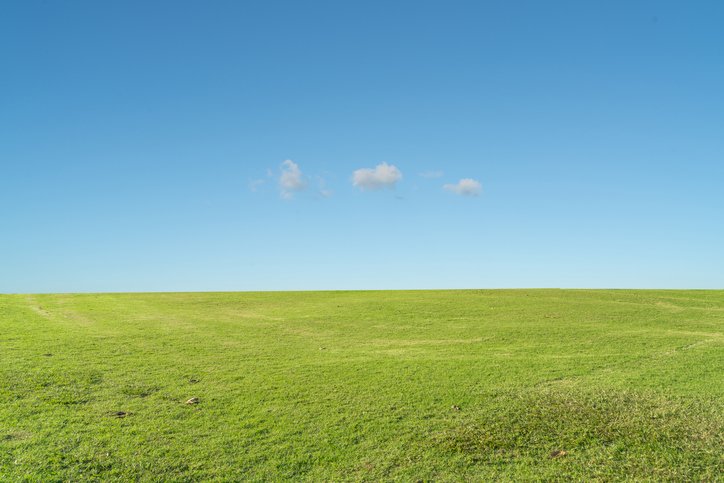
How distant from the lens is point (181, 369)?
8125 mm

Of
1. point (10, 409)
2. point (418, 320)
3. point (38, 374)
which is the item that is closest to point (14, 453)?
point (10, 409)

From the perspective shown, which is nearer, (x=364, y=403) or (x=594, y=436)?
(x=594, y=436)

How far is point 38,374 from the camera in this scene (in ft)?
24.7

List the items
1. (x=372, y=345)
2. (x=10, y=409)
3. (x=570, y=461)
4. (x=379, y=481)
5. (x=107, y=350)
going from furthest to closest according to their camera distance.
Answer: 1. (x=372, y=345)
2. (x=107, y=350)
3. (x=10, y=409)
4. (x=570, y=461)
5. (x=379, y=481)

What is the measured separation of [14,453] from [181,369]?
354cm

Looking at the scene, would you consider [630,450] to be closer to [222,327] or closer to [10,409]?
[10,409]

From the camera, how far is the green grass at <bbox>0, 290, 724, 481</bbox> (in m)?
4.43

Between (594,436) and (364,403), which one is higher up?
(364,403)

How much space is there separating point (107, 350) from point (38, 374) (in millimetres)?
2224

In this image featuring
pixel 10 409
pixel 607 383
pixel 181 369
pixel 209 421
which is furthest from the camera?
pixel 181 369

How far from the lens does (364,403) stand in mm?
6035

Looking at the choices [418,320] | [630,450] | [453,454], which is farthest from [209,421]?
[418,320]

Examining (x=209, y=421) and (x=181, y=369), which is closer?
(x=209, y=421)

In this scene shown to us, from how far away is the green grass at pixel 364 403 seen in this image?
14.5 feet
